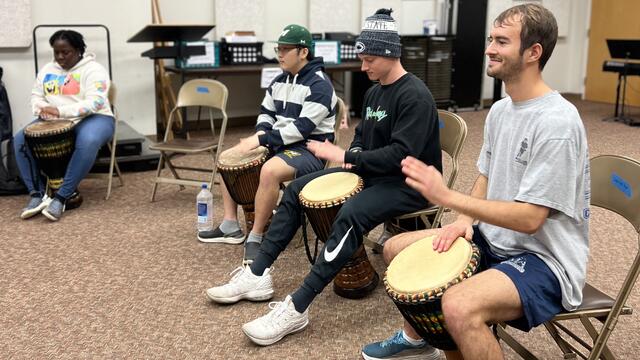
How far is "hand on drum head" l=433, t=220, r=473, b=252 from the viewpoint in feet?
6.84

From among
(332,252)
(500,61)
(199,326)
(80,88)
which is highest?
(500,61)

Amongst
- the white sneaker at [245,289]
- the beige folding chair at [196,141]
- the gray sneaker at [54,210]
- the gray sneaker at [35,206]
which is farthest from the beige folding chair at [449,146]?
the gray sneaker at [35,206]

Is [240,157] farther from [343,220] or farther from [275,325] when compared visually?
[275,325]

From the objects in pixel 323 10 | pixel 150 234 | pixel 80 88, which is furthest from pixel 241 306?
pixel 323 10

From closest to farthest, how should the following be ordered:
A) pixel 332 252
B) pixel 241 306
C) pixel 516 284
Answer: pixel 516 284 < pixel 332 252 < pixel 241 306

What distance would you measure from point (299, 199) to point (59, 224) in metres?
1.98

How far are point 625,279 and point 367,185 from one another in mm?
1167

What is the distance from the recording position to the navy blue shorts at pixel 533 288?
1868 millimetres

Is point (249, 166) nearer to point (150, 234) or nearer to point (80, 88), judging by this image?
point (150, 234)

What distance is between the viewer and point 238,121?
7.71m

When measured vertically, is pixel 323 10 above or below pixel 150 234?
above

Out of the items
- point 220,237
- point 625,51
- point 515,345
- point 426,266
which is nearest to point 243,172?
point 220,237

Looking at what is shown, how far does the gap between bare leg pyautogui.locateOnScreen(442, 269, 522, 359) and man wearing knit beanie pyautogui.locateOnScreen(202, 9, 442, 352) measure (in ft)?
2.72

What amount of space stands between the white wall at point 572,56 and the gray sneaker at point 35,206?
25.4 feet
